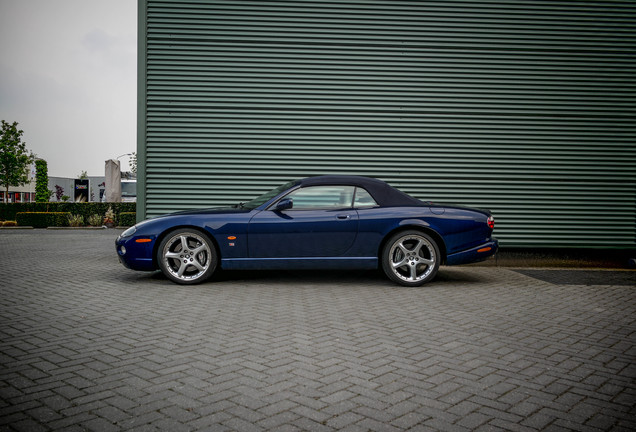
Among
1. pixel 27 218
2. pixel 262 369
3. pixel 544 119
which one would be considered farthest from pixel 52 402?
pixel 27 218

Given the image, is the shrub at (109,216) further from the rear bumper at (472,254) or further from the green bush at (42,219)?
the rear bumper at (472,254)

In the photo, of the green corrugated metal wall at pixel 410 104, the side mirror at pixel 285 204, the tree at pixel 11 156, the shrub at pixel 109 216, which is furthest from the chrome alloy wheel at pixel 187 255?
the tree at pixel 11 156

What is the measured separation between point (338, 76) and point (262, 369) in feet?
22.4

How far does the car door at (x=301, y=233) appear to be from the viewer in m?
6.21

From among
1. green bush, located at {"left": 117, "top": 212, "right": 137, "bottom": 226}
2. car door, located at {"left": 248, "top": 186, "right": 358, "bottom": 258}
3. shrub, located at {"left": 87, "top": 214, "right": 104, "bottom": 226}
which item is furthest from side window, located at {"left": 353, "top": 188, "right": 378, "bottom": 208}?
shrub, located at {"left": 87, "top": 214, "right": 104, "bottom": 226}

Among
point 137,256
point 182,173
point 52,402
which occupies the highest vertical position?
point 182,173

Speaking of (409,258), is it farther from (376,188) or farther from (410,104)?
(410,104)

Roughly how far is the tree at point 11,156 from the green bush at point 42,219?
1785 cm

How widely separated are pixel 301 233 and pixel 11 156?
3902 centimetres

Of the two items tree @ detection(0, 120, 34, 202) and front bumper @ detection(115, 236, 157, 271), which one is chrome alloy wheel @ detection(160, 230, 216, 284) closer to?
front bumper @ detection(115, 236, 157, 271)

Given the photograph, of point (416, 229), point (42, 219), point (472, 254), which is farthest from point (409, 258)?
point (42, 219)

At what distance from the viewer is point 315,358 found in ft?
11.2

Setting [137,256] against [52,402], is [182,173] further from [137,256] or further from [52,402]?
[52,402]

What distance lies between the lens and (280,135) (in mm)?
8922
